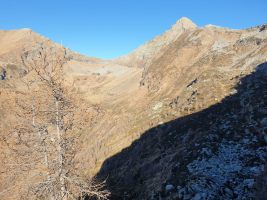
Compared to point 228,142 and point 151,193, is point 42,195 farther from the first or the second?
point 228,142

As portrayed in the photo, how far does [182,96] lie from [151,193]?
1729 cm

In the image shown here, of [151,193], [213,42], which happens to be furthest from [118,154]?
[213,42]

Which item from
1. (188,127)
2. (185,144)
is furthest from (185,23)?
(185,144)

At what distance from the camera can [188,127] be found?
31.1 m

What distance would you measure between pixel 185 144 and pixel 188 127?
10.1 ft

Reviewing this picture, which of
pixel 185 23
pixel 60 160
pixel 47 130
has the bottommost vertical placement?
pixel 60 160

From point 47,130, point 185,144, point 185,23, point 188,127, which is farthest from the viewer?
point 185,23

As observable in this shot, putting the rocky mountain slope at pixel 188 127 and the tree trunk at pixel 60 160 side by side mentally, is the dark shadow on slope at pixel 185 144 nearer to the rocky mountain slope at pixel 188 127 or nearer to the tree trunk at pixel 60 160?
the rocky mountain slope at pixel 188 127

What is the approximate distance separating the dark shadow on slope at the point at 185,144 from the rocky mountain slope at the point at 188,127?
0.08 metres

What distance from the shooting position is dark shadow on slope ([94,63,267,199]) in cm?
2372

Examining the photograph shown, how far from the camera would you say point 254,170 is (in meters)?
20.9

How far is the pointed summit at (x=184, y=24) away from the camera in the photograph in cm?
15162

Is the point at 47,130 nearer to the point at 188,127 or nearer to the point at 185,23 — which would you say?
the point at 188,127

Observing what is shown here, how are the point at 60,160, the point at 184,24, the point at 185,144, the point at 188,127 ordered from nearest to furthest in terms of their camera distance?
the point at 60,160 → the point at 185,144 → the point at 188,127 → the point at 184,24
